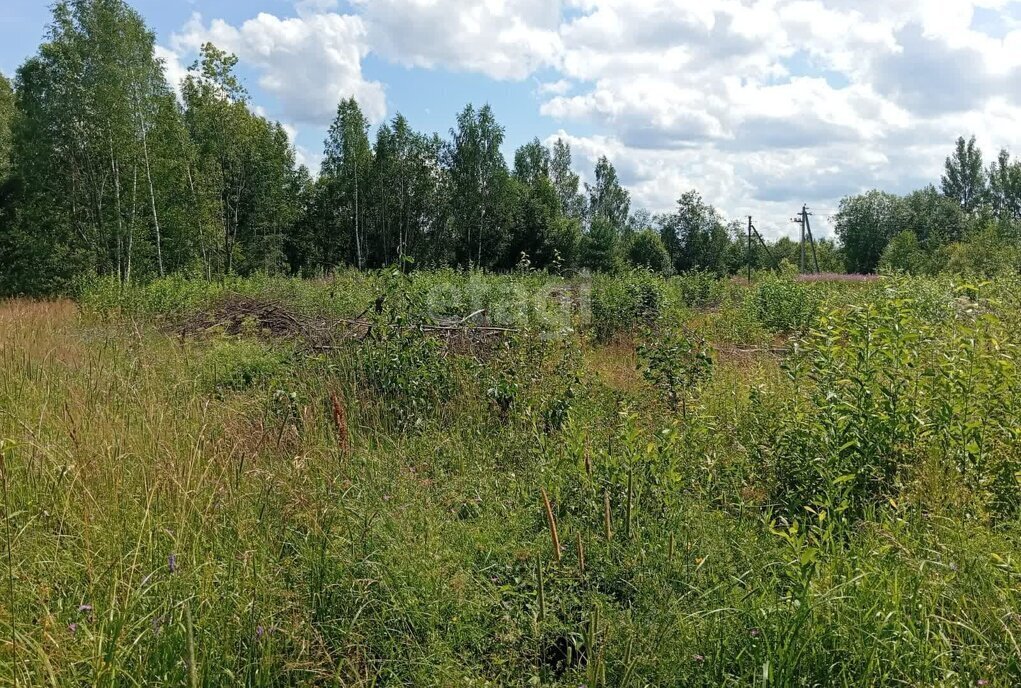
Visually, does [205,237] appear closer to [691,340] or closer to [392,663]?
[691,340]

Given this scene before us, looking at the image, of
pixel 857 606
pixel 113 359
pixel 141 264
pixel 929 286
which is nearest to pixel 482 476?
pixel 857 606

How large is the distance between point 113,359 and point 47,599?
2.60 metres

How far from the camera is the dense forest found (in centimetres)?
2278

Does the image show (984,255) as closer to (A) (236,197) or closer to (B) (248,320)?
(B) (248,320)

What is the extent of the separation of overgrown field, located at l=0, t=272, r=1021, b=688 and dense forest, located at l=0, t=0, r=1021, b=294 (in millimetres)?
3189

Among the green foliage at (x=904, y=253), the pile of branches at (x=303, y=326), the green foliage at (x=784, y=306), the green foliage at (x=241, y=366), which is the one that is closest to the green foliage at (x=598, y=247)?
the green foliage at (x=904, y=253)

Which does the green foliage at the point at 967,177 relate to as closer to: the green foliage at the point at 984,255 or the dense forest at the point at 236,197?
the dense forest at the point at 236,197

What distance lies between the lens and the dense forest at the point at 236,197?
22.8 m

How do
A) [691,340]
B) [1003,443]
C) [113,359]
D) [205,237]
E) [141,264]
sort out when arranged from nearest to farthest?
[1003,443], [113,359], [691,340], [141,264], [205,237]

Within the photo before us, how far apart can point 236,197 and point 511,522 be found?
31739 mm

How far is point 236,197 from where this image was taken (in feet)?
103

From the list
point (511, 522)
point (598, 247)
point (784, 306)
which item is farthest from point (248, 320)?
point (598, 247)

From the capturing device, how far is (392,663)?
7.61ft

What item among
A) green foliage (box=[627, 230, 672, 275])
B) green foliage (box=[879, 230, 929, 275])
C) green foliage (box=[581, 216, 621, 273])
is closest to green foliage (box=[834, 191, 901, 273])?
green foliage (box=[879, 230, 929, 275])
